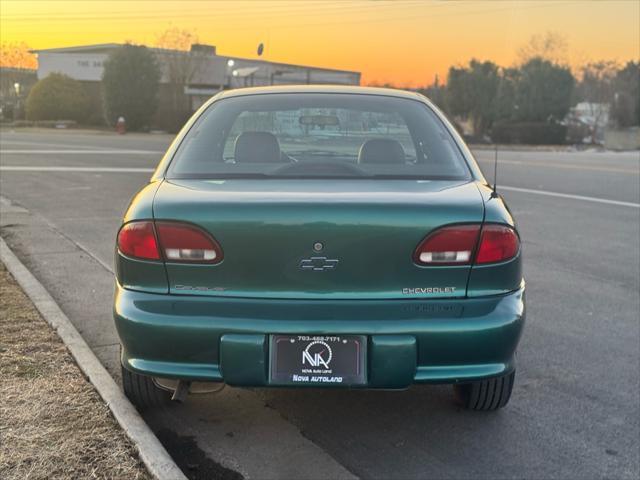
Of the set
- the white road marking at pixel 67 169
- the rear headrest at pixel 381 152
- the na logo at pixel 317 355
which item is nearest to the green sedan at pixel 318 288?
the na logo at pixel 317 355

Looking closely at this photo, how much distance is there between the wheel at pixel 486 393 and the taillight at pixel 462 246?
745 mm

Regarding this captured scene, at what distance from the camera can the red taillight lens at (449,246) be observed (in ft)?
8.35

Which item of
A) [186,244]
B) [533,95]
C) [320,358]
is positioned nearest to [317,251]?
[320,358]

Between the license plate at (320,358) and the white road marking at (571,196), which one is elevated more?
the license plate at (320,358)

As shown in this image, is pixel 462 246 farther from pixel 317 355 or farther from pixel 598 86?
pixel 598 86

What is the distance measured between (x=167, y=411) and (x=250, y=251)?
1.18 metres

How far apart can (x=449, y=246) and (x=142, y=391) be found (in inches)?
62.1

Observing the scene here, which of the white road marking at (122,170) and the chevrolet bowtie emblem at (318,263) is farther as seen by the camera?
the white road marking at (122,170)

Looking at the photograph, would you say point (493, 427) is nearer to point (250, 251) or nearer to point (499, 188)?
point (250, 251)

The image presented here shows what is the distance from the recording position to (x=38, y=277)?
5492 millimetres

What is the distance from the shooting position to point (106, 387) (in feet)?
10.5

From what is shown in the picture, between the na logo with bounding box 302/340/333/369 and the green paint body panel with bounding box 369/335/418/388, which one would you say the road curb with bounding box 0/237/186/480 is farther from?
the green paint body panel with bounding box 369/335/418/388

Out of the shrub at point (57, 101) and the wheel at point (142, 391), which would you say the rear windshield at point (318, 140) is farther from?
the shrub at point (57, 101)

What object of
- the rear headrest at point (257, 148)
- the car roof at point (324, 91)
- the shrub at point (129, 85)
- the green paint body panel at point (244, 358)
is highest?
the shrub at point (129, 85)
